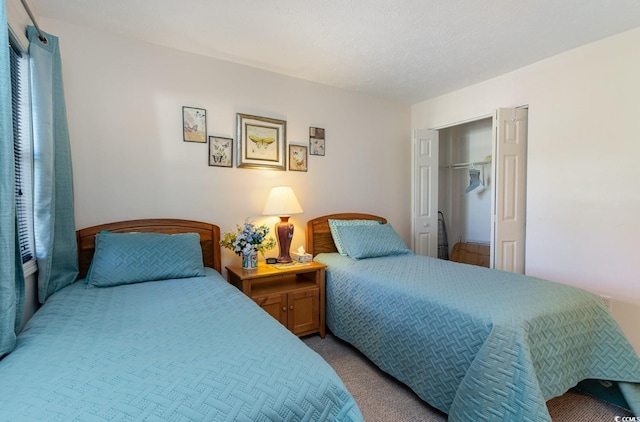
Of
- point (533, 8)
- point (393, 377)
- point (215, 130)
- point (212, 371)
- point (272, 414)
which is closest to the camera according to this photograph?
point (272, 414)

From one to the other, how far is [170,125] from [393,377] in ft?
8.20

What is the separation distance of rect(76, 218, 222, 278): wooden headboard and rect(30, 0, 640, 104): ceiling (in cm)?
140

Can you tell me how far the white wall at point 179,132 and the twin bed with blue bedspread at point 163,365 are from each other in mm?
906

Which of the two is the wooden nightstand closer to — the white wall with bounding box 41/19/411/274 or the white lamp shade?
the white wall with bounding box 41/19/411/274

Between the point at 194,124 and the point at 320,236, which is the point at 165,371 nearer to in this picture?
the point at 194,124

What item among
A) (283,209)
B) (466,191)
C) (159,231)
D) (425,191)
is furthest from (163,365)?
(466,191)

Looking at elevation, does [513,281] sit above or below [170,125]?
below

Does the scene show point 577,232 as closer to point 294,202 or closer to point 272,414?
point 294,202

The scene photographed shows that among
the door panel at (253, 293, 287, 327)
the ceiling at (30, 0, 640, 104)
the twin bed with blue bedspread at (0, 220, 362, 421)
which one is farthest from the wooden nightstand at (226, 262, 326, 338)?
the ceiling at (30, 0, 640, 104)

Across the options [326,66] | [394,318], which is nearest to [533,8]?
[326,66]

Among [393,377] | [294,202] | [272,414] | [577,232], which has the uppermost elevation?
[294,202]

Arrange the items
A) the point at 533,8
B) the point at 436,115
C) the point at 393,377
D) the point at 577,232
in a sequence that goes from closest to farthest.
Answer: the point at 533,8, the point at 393,377, the point at 577,232, the point at 436,115

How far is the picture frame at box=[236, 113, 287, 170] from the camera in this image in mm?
2748

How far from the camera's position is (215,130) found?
2650 millimetres
